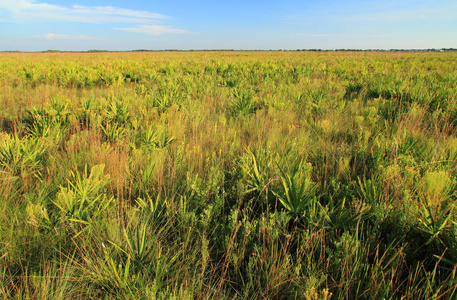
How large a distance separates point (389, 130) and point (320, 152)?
123 centimetres

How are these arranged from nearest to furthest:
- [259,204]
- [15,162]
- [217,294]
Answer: [217,294] → [259,204] → [15,162]

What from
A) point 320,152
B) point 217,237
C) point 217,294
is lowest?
point 217,294

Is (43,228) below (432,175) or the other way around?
below

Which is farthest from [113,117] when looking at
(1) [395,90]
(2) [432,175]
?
(1) [395,90]

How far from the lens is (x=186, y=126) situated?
11.2ft

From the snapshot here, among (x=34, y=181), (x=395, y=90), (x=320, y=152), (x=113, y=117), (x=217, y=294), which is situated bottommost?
(x=217, y=294)

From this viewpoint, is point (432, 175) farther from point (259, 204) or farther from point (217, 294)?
point (217, 294)

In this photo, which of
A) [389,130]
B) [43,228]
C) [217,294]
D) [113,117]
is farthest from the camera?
[113,117]

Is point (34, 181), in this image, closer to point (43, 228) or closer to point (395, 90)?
Result: point (43, 228)

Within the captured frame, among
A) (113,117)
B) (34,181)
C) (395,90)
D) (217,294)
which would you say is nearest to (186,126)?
(113,117)

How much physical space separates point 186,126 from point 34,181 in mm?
1860

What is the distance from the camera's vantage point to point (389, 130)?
3.02 meters

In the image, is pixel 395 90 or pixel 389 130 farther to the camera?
pixel 395 90

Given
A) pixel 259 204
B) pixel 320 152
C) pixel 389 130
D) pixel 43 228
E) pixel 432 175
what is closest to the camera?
pixel 43 228
